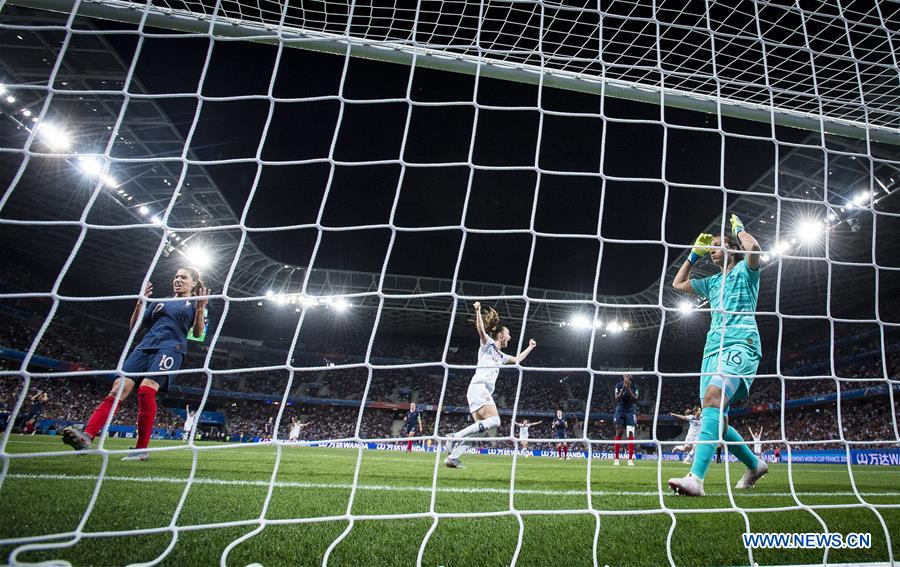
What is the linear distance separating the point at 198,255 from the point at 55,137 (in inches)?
288

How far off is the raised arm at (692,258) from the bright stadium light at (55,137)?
1809 cm

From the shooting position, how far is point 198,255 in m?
21.4

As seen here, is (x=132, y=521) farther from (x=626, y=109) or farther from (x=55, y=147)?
(x=55, y=147)

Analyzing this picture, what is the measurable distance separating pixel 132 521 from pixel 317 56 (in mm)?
10723

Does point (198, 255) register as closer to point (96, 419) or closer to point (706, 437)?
point (96, 419)

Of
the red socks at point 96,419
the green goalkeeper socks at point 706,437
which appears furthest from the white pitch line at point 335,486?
the red socks at point 96,419

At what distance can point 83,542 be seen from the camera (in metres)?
1.88

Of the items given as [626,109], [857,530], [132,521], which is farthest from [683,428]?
[132,521]

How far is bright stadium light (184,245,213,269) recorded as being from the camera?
20969mm

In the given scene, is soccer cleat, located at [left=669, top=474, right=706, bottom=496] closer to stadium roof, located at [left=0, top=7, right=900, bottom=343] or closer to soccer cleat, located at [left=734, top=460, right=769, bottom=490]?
soccer cleat, located at [left=734, top=460, right=769, bottom=490]

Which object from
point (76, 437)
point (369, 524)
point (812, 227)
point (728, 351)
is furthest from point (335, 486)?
point (812, 227)

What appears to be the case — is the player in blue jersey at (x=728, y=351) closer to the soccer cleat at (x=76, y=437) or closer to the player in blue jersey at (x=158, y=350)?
the player in blue jersey at (x=158, y=350)

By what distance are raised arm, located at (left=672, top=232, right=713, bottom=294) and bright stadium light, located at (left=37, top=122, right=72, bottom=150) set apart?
59.4 ft

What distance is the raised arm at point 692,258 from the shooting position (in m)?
3.39
